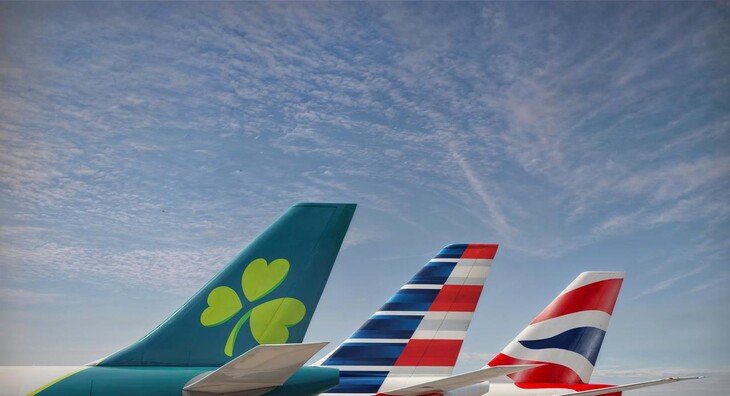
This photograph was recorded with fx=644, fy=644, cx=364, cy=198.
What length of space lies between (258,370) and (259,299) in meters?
3.52

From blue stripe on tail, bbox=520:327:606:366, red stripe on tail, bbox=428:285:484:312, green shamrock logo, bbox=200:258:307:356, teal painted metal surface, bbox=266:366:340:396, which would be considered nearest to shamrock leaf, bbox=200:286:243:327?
green shamrock logo, bbox=200:258:307:356

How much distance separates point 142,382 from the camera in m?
13.8

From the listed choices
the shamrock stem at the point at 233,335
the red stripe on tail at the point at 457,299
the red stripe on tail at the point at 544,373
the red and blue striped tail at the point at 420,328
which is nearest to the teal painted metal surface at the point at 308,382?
the shamrock stem at the point at 233,335

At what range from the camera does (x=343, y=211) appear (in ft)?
51.9

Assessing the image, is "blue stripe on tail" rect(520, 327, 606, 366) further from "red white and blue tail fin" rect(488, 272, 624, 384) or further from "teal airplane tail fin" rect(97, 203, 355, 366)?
"teal airplane tail fin" rect(97, 203, 355, 366)

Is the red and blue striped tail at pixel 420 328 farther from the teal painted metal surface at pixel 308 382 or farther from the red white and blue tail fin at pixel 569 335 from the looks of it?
the teal painted metal surface at pixel 308 382

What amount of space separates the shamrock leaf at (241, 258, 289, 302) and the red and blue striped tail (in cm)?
504

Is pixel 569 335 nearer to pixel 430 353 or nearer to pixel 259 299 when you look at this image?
pixel 430 353

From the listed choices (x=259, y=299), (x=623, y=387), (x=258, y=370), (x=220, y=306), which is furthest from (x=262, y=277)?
(x=623, y=387)

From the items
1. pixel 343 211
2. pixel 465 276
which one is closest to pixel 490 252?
pixel 465 276

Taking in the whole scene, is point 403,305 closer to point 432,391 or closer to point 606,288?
point 432,391

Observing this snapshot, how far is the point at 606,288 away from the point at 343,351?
10.8 meters

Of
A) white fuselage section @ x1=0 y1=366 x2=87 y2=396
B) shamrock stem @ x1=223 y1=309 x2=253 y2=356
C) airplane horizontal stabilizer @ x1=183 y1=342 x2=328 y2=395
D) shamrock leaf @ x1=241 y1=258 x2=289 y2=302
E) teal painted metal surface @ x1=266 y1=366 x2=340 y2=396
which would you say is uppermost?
shamrock leaf @ x1=241 y1=258 x2=289 y2=302

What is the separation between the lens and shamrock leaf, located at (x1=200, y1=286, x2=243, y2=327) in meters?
15.0
